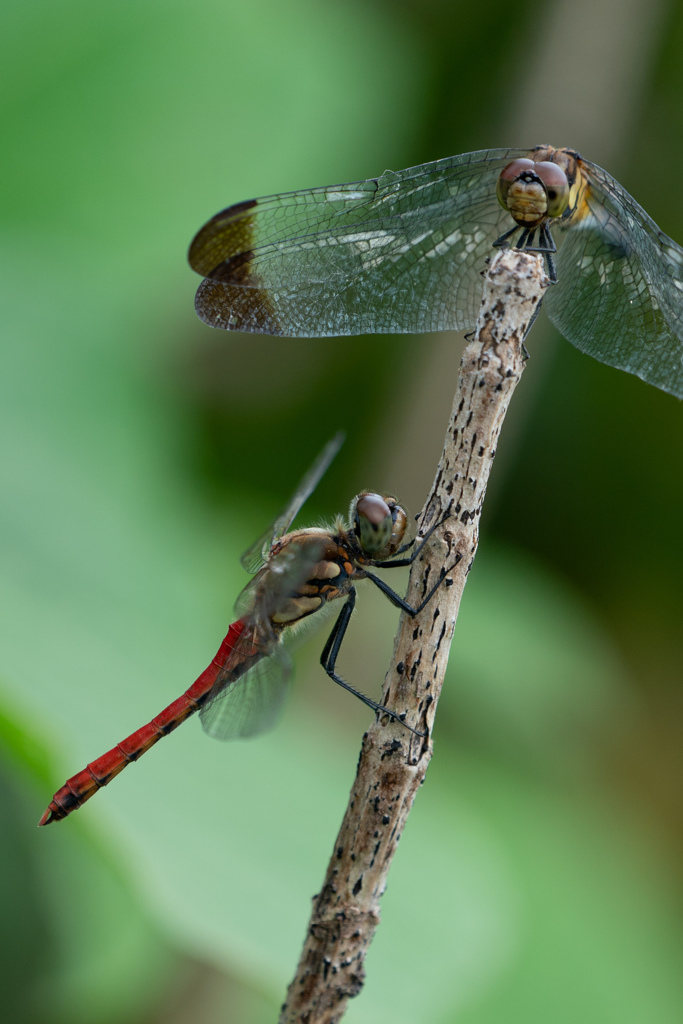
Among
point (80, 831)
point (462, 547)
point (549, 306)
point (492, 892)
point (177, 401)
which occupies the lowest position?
point (492, 892)

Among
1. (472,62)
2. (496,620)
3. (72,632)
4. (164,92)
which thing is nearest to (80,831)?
(72,632)

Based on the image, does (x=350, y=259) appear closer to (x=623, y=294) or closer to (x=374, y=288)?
(x=374, y=288)

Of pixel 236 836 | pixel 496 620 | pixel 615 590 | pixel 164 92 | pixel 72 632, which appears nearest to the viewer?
pixel 236 836

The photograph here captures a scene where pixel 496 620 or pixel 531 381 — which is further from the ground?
pixel 531 381

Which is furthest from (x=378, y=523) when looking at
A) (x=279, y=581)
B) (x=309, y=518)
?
(x=309, y=518)

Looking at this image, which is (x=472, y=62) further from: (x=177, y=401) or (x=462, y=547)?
(x=462, y=547)

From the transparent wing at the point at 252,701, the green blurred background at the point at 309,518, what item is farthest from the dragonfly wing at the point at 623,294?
the green blurred background at the point at 309,518
